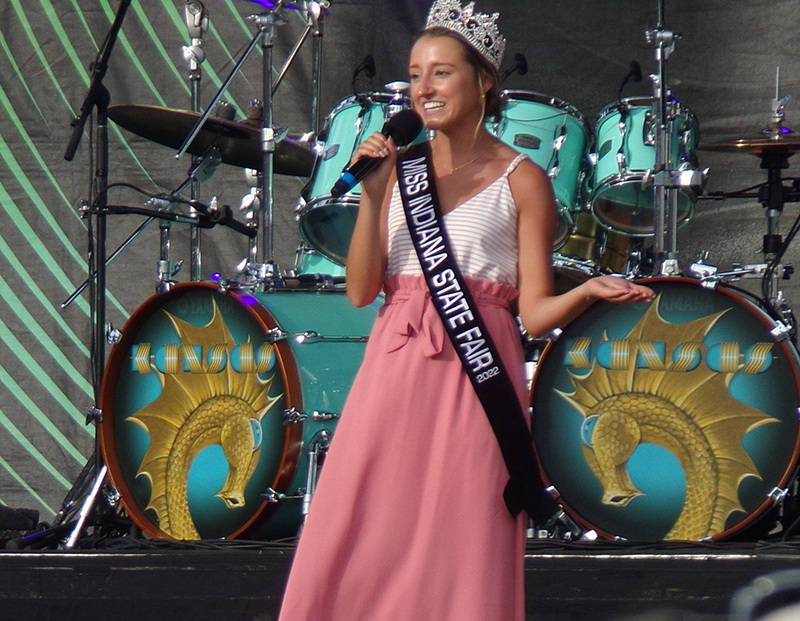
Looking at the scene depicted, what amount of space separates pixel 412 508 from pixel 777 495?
1.94 meters

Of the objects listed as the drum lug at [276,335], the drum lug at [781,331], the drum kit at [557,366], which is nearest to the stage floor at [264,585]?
the drum kit at [557,366]

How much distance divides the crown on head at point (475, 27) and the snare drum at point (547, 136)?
2.02 meters

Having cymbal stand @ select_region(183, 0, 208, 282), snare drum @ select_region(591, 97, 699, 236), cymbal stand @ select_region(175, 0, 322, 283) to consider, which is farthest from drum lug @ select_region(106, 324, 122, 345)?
snare drum @ select_region(591, 97, 699, 236)

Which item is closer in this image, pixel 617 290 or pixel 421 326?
pixel 617 290

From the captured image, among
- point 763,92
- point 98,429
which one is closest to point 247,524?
point 98,429

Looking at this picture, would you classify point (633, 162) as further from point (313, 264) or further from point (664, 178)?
point (313, 264)

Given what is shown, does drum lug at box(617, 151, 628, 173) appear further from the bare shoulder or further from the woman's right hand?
the woman's right hand

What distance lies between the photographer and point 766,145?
13.3 ft

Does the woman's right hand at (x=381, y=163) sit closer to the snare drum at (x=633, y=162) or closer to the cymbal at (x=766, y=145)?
the snare drum at (x=633, y=162)

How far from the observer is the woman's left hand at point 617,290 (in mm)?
1590

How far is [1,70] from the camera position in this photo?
5.14 metres

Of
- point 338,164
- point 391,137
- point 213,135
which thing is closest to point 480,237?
point 391,137

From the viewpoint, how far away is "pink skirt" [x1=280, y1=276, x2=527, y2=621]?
1.63m

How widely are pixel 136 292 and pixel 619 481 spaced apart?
2829 mm
